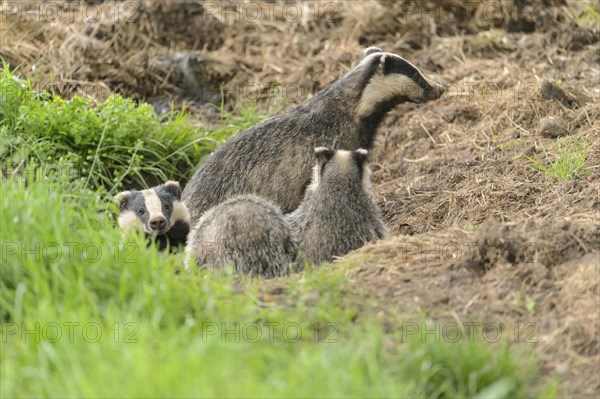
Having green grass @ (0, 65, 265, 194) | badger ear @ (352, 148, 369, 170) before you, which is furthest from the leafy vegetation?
green grass @ (0, 65, 265, 194)

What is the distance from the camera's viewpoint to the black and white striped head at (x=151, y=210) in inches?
265

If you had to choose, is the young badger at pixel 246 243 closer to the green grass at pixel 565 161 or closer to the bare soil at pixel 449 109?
the bare soil at pixel 449 109

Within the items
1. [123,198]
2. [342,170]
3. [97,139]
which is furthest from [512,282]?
[97,139]

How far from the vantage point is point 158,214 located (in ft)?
22.1

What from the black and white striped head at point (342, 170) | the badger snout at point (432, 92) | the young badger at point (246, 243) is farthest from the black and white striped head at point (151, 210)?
the badger snout at point (432, 92)

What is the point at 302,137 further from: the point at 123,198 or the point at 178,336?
the point at 178,336

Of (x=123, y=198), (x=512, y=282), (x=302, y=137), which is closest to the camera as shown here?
(x=512, y=282)

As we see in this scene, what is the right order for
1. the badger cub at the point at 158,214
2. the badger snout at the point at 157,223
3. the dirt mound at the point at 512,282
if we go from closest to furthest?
the dirt mound at the point at 512,282
the badger snout at the point at 157,223
the badger cub at the point at 158,214

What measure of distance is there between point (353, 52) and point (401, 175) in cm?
213

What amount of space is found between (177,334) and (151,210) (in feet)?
7.54

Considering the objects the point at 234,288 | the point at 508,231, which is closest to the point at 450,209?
the point at 508,231

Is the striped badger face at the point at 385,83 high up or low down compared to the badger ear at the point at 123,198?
up

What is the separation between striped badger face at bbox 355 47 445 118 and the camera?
806 cm

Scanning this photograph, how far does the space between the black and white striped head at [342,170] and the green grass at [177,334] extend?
88 centimetres
